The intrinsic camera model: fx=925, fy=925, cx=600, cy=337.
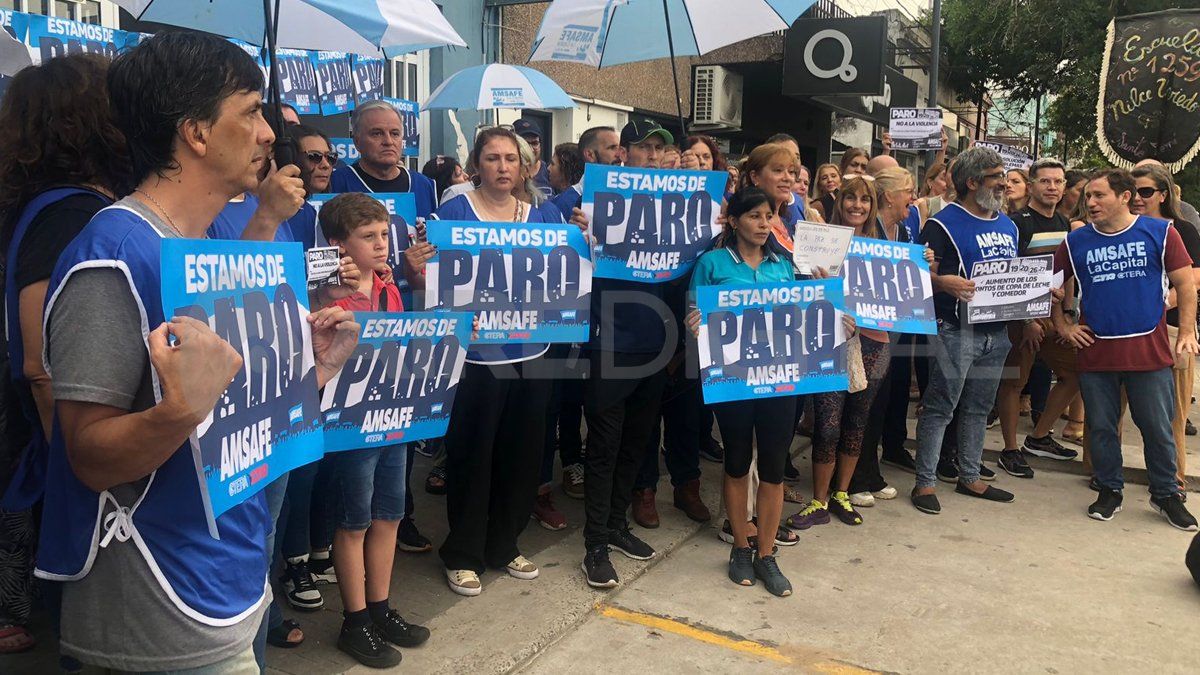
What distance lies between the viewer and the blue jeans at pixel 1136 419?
5555mm

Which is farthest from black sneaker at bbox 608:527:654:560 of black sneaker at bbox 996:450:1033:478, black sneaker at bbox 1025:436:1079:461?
black sneaker at bbox 1025:436:1079:461

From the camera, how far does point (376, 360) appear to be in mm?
3355

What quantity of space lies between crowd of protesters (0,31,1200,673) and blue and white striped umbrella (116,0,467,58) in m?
0.84

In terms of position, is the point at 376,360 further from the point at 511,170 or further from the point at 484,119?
the point at 484,119

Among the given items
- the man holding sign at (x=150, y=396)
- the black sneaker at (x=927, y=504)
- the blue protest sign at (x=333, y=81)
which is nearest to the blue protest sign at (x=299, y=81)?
the blue protest sign at (x=333, y=81)

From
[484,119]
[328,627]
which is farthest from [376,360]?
[484,119]

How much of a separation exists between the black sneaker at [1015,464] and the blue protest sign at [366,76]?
19.4 ft

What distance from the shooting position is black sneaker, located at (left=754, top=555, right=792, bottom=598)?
4.34m

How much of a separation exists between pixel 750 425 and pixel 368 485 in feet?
6.20

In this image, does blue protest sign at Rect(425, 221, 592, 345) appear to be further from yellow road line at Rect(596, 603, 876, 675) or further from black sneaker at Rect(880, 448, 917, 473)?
black sneaker at Rect(880, 448, 917, 473)

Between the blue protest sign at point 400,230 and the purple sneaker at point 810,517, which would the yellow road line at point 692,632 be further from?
the blue protest sign at point 400,230

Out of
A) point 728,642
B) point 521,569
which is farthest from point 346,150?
point 728,642

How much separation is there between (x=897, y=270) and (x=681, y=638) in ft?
8.71

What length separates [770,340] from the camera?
14.6 ft
